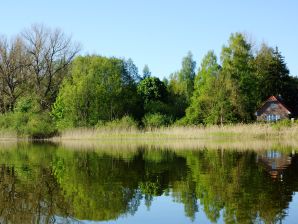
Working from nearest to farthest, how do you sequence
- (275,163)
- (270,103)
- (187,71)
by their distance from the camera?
1. (275,163)
2. (270,103)
3. (187,71)

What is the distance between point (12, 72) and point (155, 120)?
82.2 feet

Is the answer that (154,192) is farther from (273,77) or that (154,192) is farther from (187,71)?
(187,71)

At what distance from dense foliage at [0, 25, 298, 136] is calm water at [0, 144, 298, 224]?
36153 millimetres

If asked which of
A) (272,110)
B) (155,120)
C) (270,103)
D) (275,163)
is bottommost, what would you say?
(275,163)

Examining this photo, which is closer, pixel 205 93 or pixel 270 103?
pixel 205 93

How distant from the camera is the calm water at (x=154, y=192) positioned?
11.3 metres

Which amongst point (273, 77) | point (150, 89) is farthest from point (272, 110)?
point (150, 89)

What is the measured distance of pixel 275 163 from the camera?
2241 cm

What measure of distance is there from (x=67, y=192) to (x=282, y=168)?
9738 millimetres

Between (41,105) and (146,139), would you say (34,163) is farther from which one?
(41,105)

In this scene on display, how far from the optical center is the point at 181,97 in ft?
256

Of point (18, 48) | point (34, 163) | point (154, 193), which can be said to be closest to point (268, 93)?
point (18, 48)

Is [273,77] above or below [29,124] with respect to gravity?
above

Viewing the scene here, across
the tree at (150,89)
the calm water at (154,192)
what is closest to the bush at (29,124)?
the tree at (150,89)
